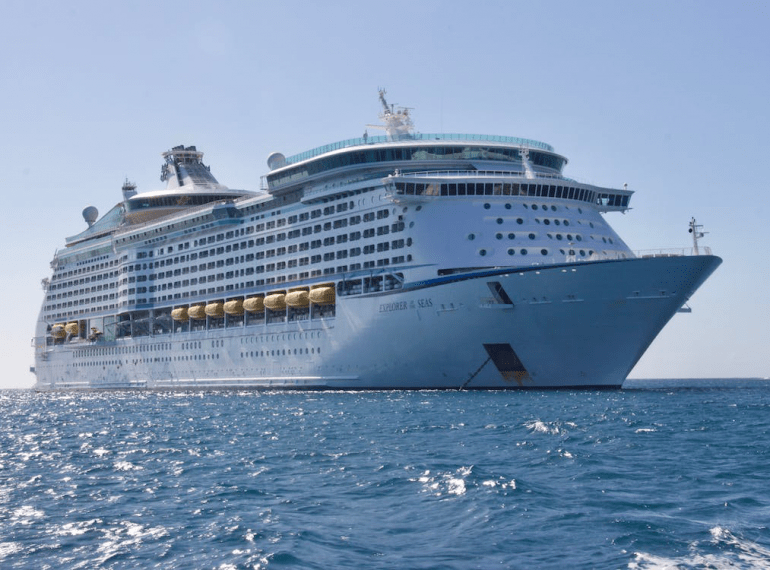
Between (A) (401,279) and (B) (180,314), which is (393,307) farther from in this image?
(B) (180,314)

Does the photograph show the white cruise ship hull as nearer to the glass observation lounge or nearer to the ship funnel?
the glass observation lounge

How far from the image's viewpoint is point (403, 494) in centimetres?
1673

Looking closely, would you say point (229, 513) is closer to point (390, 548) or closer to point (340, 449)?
point (390, 548)

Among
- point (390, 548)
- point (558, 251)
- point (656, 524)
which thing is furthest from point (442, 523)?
point (558, 251)

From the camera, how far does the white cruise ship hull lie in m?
40.3

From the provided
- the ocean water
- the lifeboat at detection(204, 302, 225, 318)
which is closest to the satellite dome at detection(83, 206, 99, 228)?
the lifeboat at detection(204, 302, 225, 318)

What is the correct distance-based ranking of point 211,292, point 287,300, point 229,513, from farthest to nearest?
point 211,292 < point 287,300 < point 229,513

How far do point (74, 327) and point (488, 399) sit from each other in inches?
2284

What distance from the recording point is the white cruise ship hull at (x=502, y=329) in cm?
4028

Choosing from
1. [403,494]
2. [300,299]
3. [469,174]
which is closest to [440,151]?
[469,174]

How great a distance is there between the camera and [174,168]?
276 ft

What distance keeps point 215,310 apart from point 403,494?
4904 centimetres

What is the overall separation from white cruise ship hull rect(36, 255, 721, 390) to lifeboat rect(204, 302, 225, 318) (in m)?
10.1

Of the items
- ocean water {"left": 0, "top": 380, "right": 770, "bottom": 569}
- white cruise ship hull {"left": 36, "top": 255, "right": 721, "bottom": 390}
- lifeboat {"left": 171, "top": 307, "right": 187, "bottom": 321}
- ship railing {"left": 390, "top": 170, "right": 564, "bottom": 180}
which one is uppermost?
ship railing {"left": 390, "top": 170, "right": 564, "bottom": 180}
